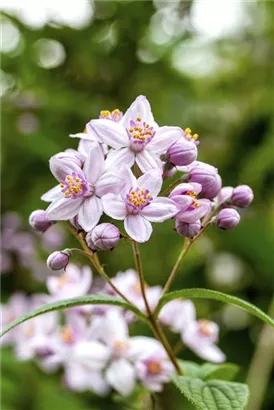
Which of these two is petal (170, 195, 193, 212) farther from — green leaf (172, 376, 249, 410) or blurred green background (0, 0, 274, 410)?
blurred green background (0, 0, 274, 410)

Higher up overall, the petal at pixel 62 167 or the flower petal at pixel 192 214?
the petal at pixel 62 167

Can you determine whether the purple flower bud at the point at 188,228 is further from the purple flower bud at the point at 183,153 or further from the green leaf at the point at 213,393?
the green leaf at the point at 213,393

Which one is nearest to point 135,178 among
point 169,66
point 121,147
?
point 121,147

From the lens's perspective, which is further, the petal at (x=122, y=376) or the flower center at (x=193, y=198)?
the petal at (x=122, y=376)

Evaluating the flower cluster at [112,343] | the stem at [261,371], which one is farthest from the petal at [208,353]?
the stem at [261,371]

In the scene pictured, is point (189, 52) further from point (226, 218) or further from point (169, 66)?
point (226, 218)

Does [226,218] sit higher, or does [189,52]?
[189,52]
